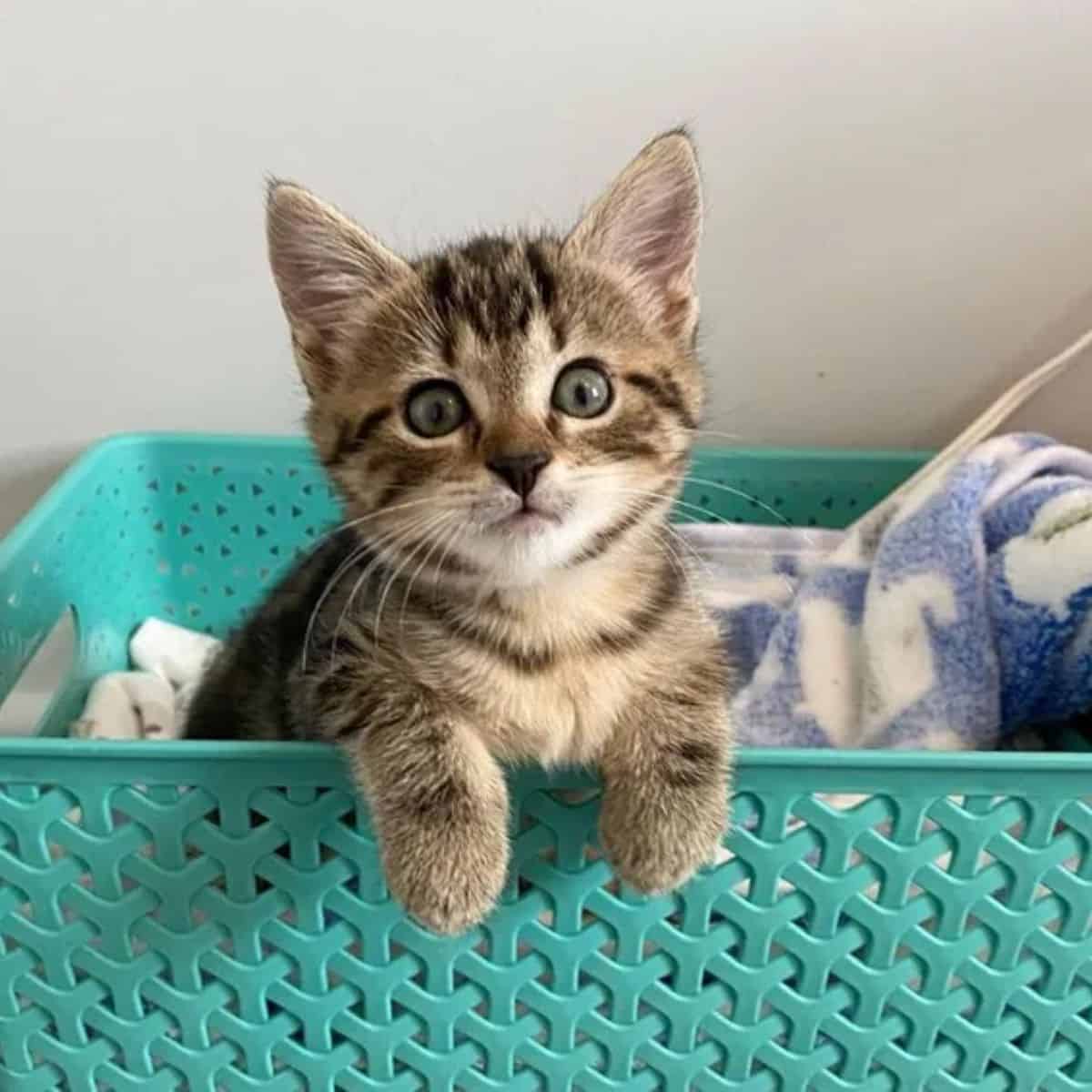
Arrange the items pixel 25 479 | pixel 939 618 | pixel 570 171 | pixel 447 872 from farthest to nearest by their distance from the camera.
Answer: pixel 25 479
pixel 570 171
pixel 939 618
pixel 447 872

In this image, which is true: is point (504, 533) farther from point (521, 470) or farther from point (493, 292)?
point (493, 292)

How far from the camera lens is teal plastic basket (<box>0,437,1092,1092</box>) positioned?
756mm

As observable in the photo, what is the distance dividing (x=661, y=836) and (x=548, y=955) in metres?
0.13

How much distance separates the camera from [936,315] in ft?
4.53

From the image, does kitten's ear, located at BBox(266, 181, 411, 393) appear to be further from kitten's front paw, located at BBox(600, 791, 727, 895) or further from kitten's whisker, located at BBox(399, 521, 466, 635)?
kitten's front paw, located at BBox(600, 791, 727, 895)

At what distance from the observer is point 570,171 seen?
1317 mm

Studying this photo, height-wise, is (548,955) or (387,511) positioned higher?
(387,511)

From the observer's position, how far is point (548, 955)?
0.80 meters

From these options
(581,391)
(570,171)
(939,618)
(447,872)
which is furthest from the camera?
(570,171)

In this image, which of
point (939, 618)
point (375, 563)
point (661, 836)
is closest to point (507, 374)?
point (375, 563)

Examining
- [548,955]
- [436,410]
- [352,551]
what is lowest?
[548,955]

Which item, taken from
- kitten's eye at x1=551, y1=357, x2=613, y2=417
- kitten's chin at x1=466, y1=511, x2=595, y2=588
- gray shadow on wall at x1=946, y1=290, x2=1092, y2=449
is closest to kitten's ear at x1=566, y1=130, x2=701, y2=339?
kitten's eye at x1=551, y1=357, x2=613, y2=417

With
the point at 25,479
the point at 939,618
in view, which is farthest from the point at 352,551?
the point at 25,479

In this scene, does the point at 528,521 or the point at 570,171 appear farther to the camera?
the point at 570,171
